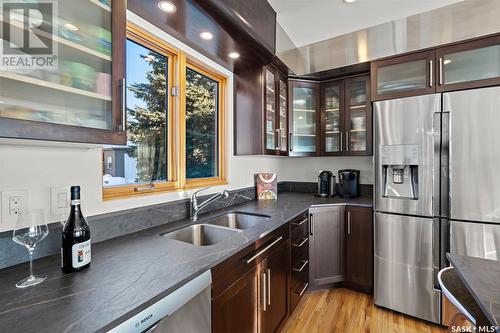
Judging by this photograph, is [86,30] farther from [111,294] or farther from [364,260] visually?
[364,260]

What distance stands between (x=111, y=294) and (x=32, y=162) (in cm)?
71

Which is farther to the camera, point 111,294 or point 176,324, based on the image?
point 176,324

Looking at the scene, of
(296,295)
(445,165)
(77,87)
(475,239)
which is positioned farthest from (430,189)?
(77,87)

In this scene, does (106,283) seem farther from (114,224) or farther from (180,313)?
(114,224)

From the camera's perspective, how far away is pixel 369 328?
1.90 metres

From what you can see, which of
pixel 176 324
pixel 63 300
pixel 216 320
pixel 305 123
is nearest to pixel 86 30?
pixel 63 300

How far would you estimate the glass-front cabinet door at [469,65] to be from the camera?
1.82 m

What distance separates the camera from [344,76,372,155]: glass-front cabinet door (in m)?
2.62

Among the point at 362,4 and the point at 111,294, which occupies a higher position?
the point at 362,4

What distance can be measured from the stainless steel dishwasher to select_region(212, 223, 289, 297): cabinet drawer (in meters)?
0.06

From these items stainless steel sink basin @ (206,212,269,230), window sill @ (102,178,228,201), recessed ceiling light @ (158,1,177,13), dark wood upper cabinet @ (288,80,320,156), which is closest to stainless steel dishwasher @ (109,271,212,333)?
window sill @ (102,178,228,201)

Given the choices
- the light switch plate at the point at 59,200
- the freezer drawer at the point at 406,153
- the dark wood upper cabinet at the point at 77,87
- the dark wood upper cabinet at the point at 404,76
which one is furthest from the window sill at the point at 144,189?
the dark wood upper cabinet at the point at 404,76

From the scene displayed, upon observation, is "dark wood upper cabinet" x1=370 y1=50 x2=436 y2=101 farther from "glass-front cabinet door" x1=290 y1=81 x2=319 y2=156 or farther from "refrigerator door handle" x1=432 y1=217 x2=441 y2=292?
"refrigerator door handle" x1=432 y1=217 x2=441 y2=292

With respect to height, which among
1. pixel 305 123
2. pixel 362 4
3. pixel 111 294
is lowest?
pixel 111 294
